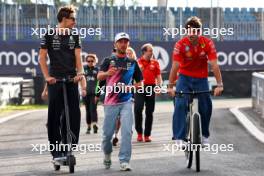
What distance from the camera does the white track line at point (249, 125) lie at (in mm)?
15739

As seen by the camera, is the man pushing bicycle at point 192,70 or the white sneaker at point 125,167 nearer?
the white sneaker at point 125,167

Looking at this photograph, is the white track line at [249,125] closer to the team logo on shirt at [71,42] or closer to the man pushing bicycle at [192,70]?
the man pushing bicycle at [192,70]

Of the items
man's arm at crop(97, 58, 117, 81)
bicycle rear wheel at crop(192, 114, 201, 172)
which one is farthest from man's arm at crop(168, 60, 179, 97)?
man's arm at crop(97, 58, 117, 81)

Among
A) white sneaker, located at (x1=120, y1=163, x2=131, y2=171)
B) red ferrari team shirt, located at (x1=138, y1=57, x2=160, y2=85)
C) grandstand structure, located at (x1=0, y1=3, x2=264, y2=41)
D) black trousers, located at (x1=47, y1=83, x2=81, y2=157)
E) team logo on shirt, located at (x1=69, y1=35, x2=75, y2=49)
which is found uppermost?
grandstand structure, located at (x1=0, y1=3, x2=264, y2=41)

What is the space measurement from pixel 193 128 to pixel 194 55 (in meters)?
0.97

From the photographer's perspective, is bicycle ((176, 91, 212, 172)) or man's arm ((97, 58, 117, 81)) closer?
bicycle ((176, 91, 212, 172))

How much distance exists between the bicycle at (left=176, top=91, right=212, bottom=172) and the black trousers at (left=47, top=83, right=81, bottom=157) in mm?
1271

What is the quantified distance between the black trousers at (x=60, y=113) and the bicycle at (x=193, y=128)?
1271 mm

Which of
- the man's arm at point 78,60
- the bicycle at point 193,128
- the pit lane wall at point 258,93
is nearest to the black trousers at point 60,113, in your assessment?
the man's arm at point 78,60

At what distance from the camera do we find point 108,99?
11289mm

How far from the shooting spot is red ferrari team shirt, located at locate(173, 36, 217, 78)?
435 inches

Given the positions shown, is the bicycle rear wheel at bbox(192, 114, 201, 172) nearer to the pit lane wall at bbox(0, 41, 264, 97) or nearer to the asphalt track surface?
the asphalt track surface

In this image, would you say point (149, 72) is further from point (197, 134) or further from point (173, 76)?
point (197, 134)

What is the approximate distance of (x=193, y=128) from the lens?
10688 millimetres
